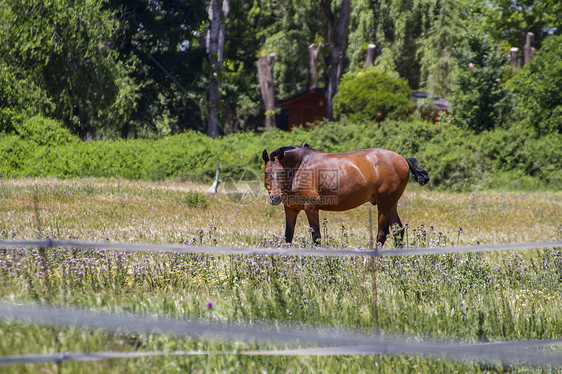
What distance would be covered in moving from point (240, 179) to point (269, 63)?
1656 centimetres

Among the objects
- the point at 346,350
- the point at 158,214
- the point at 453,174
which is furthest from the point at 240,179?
the point at 346,350

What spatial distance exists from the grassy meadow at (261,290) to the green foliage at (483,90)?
19167 mm

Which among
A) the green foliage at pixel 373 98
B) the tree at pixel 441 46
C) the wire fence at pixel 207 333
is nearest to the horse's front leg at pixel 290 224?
the wire fence at pixel 207 333

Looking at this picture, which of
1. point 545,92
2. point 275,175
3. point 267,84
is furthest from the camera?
point 267,84

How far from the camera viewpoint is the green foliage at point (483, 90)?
102ft

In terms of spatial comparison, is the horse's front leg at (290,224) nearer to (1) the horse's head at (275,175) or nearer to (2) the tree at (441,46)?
(1) the horse's head at (275,175)

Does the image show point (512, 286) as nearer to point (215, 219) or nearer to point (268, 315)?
point (268, 315)

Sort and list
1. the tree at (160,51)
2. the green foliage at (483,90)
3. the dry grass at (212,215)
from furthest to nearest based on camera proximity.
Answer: the tree at (160,51)
the green foliage at (483,90)
the dry grass at (212,215)

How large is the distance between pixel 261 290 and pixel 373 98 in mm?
28970

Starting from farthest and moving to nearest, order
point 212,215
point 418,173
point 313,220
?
point 212,215, point 418,173, point 313,220

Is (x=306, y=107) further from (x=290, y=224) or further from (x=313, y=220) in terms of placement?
(x=313, y=220)

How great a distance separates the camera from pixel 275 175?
823cm

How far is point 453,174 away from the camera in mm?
22578

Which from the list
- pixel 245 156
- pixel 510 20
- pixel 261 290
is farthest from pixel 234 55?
pixel 261 290
